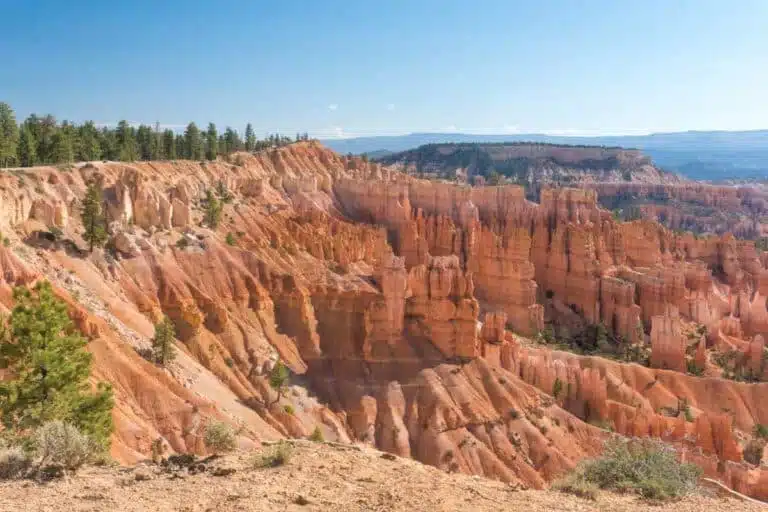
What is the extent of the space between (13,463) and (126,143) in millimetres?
63718

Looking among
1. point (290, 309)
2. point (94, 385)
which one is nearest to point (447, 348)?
point (290, 309)

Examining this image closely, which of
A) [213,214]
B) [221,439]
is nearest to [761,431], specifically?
[213,214]

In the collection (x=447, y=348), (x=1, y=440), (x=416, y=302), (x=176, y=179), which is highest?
(x=176, y=179)

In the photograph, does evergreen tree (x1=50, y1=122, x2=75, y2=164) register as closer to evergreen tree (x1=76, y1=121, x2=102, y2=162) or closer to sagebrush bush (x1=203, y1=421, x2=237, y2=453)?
evergreen tree (x1=76, y1=121, x2=102, y2=162)

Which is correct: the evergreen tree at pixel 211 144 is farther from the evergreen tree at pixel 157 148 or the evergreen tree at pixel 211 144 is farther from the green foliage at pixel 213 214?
the green foliage at pixel 213 214

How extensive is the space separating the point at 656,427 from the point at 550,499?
33518 millimetres

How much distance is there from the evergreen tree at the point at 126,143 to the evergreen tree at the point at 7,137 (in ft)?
31.3

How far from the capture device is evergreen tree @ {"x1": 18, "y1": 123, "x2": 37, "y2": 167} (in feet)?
190

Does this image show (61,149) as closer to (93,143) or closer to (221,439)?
(93,143)

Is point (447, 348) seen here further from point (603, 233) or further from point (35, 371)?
point (603, 233)

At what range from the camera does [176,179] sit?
190 feet

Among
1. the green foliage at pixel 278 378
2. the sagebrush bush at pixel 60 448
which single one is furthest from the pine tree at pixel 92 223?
the sagebrush bush at pixel 60 448

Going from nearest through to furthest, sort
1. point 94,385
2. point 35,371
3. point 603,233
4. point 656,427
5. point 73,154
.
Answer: point 35,371, point 94,385, point 656,427, point 73,154, point 603,233

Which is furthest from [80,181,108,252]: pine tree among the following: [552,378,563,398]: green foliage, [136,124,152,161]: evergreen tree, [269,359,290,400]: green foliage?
[136,124,152,161]: evergreen tree
